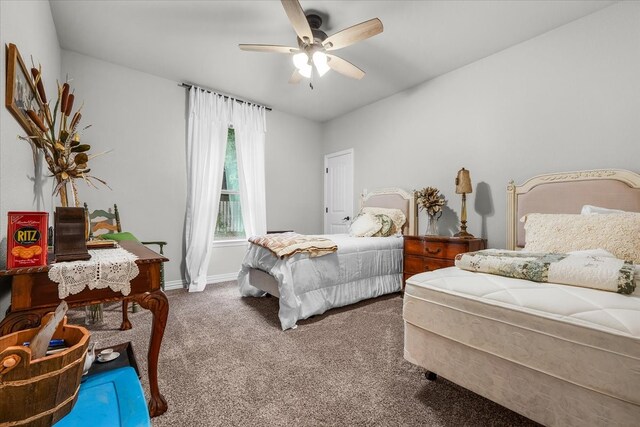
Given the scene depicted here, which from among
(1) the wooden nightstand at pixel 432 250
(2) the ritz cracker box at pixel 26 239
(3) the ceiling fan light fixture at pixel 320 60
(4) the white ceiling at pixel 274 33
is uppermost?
(4) the white ceiling at pixel 274 33

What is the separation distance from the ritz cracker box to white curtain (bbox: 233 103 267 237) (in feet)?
10.8

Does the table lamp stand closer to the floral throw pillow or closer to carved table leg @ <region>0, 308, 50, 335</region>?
the floral throw pillow

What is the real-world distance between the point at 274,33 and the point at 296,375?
120 inches

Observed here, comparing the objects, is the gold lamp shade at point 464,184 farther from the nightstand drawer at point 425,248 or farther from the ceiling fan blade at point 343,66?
the ceiling fan blade at point 343,66

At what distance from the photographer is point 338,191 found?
5.15 meters

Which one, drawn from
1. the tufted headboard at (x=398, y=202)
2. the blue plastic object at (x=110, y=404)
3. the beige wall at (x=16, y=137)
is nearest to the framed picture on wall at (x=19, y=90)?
the beige wall at (x=16, y=137)

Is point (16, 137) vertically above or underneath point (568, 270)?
above

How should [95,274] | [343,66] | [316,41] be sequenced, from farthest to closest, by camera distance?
[343,66], [316,41], [95,274]

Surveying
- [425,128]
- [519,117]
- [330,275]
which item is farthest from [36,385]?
[425,128]

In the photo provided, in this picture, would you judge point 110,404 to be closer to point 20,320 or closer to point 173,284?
point 20,320

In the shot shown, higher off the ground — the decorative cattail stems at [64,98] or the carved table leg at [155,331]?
the decorative cattail stems at [64,98]

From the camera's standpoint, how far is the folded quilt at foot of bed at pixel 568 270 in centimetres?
123

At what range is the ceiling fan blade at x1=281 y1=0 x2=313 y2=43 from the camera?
1929 mm

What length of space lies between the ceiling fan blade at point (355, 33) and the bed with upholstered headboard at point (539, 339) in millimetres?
1881
